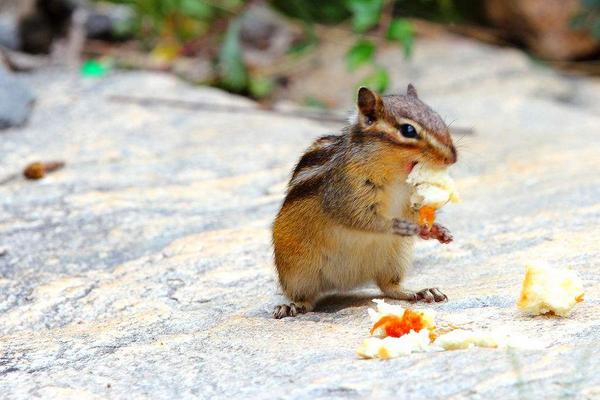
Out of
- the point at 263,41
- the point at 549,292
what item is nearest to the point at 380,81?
the point at 263,41

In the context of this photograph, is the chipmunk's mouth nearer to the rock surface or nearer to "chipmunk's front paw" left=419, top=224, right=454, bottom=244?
"chipmunk's front paw" left=419, top=224, right=454, bottom=244

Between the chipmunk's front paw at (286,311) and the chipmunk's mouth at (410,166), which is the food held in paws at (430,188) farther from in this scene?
the chipmunk's front paw at (286,311)

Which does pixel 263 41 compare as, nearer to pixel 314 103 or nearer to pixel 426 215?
pixel 314 103

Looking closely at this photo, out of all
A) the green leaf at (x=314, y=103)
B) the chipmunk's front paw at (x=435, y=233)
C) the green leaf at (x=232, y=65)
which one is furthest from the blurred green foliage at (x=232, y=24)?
the chipmunk's front paw at (x=435, y=233)

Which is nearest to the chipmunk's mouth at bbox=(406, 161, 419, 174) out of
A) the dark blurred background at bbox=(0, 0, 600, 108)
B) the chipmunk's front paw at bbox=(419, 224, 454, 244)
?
the chipmunk's front paw at bbox=(419, 224, 454, 244)

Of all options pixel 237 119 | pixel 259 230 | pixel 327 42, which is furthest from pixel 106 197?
pixel 327 42
